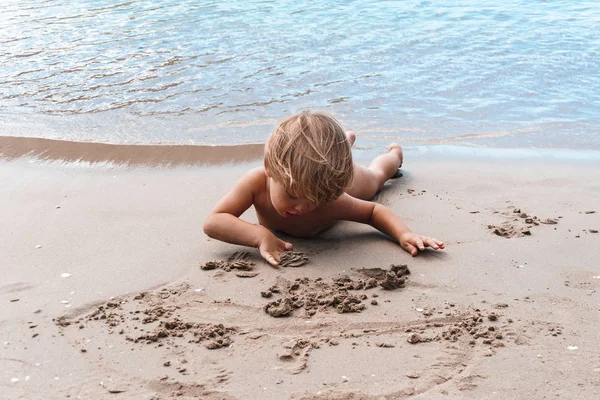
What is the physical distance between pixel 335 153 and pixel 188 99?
11.4ft

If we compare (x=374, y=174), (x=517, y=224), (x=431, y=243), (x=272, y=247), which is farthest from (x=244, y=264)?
(x=517, y=224)

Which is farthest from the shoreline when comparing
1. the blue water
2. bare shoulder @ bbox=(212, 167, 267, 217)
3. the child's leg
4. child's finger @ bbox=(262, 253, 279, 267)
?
child's finger @ bbox=(262, 253, 279, 267)

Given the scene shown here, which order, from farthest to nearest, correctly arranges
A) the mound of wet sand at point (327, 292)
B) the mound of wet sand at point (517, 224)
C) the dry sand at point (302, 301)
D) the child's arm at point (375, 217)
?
1. the mound of wet sand at point (517, 224)
2. the child's arm at point (375, 217)
3. the mound of wet sand at point (327, 292)
4. the dry sand at point (302, 301)

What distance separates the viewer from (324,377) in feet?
7.32

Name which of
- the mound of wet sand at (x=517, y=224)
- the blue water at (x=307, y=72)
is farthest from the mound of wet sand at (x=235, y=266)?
the blue water at (x=307, y=72)

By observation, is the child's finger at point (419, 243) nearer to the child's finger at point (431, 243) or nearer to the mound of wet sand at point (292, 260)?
the child's finger at point (431, 243)

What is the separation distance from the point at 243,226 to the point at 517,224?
4.55ft

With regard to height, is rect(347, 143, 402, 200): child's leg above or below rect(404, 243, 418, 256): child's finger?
above

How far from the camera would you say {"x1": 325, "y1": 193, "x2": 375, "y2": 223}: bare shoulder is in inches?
135

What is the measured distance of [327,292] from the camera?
282cm

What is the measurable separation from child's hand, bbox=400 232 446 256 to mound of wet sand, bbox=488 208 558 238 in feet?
1.27

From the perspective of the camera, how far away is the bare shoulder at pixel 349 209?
11.3 feet

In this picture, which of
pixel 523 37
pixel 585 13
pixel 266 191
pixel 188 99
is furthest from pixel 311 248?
pixel 585 13

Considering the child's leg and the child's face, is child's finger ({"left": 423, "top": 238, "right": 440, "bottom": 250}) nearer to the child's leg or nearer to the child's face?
the child's face
